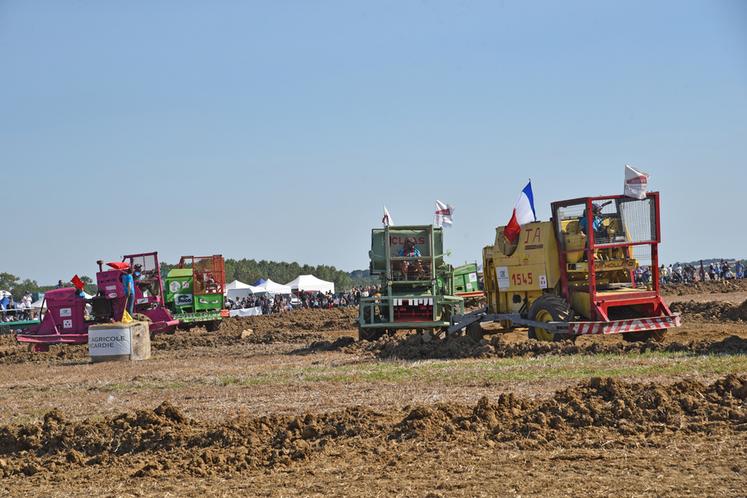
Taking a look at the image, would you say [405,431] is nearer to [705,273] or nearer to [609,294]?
[609,294]

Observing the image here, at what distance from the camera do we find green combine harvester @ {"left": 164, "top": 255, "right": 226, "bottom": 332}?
3111cm

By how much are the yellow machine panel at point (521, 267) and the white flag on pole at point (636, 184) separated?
1.68 m

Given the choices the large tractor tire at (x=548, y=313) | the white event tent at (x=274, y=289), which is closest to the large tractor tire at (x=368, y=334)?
the large tractor tire at (x=548, y=313)

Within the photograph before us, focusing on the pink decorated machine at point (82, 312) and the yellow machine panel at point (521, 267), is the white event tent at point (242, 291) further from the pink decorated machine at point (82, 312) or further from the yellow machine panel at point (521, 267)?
the yellow machine panel at point (521, 267)

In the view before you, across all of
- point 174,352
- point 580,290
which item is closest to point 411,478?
point 580,290

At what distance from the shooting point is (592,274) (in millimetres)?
16781

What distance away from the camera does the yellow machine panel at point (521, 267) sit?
17.8 m

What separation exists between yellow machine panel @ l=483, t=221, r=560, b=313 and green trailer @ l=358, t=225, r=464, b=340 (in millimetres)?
1183

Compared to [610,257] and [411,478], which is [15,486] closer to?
[411,478]

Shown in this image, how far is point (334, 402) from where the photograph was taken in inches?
451

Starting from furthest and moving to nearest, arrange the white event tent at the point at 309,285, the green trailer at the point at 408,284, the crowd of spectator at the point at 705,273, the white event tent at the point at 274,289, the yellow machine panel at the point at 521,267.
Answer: the white event tent at the point at 309,285
the white event tent at the point at 274,289
the crowd of spectator at the point at 705,273
the green trailer at the point at 408,284
the yellow machine panel at the point at 521,267

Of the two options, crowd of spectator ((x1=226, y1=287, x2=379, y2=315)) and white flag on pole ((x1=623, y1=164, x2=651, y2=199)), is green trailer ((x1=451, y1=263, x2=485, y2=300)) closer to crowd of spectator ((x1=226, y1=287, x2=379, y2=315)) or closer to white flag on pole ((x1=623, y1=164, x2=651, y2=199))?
white flag on pole ((x1=623, y1=164, x2=651, y2=199))

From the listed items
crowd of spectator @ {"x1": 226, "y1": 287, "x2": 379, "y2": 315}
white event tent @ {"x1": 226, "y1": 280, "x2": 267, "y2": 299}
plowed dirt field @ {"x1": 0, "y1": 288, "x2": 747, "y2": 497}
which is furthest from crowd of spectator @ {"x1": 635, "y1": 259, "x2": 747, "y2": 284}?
plowed dirt field @ {"x1": 0, "y1": 288, "x2": 747, "y2": 497}

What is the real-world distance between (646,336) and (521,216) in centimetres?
335
